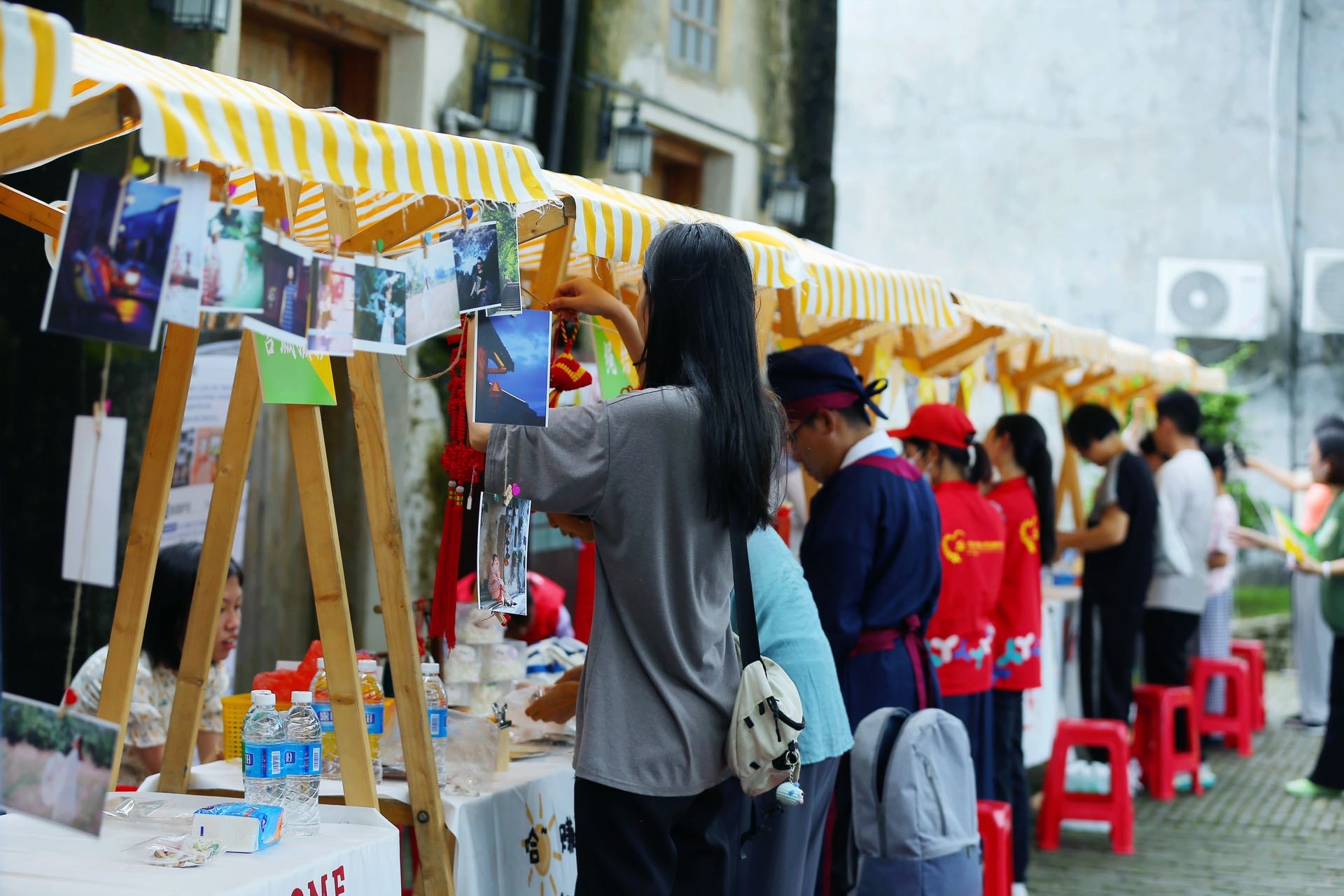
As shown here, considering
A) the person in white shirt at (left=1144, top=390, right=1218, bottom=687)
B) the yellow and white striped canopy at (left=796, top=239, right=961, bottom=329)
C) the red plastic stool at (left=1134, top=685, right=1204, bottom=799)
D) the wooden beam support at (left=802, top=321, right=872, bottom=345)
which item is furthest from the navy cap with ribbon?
the person in white shirt at (left=1144, top=390, right=1218, bottom=687)

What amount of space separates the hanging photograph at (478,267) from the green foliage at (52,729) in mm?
991

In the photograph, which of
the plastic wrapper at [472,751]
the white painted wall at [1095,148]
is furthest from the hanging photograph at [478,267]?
the white painted wall at [1095,148]

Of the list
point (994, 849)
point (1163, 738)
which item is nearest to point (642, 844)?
point (994, 849)

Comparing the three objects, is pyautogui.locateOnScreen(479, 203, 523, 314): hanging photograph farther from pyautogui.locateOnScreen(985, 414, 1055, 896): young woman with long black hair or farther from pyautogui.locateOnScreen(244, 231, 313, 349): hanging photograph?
pyautogui.locateOnScreen(985, 414, 1055, 896): young woman with long black hair

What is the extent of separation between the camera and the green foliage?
6.97 feet

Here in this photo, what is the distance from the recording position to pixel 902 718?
3.95 metres

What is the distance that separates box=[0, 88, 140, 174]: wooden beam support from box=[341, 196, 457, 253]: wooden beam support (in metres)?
0.62

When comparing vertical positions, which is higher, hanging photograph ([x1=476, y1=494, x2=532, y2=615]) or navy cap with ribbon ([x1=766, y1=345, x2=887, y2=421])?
navy cap with ribbon ([x1=766, y1=345, x2=887, y2=421])

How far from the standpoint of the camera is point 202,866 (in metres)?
2.54

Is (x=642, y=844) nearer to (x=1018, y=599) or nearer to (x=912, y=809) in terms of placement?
(x=912, y=809)

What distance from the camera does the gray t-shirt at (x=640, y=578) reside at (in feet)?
8.64

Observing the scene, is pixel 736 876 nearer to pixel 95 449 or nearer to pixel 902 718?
pixel 902 718

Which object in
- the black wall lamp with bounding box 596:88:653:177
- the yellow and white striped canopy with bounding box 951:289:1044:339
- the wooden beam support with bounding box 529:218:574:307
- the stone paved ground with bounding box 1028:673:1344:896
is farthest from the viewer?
the black wall lamp with bounding box 596:88:653:177

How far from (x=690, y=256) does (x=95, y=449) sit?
3525mm
